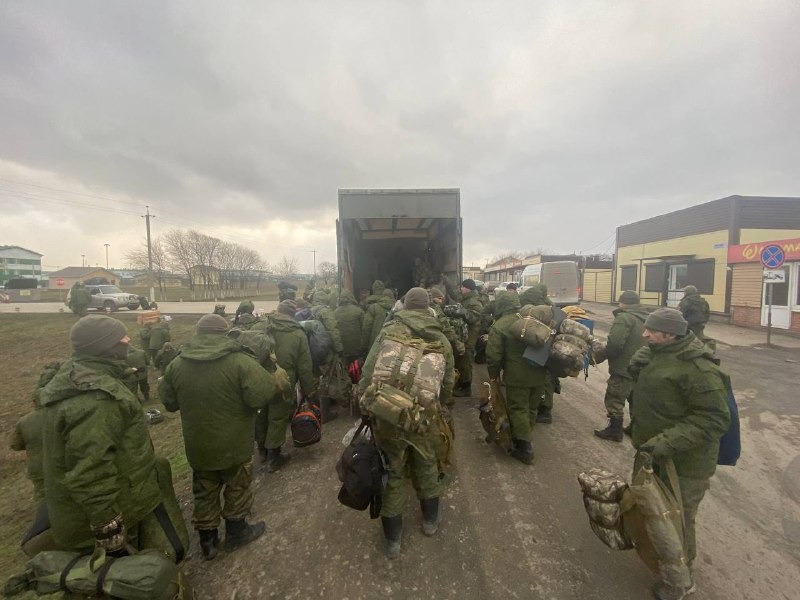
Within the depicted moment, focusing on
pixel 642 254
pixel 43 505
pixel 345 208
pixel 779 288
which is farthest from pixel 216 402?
pixel 642 254

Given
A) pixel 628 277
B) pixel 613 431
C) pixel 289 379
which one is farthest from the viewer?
pixel 628 277

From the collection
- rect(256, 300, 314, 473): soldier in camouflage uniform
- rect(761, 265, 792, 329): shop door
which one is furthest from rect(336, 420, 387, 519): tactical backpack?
rect(761, 265, 792, 329): shop door

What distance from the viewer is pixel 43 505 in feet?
6.66

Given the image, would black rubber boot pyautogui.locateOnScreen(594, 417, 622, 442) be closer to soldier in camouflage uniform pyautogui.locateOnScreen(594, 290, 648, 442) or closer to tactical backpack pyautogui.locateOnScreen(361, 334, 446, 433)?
soldier in camouflage uniform pyautogui.locateOnScreen(594, 290, 648, 442)

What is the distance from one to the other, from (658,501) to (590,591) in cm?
77

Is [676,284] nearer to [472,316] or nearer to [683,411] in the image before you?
[472,316]

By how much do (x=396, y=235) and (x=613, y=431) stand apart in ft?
21.9

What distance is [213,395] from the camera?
8.09ft

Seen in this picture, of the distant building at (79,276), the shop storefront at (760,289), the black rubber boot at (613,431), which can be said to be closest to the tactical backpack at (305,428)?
the black rubber boot at (613,431)

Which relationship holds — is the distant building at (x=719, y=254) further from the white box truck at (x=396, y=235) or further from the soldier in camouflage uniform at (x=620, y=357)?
the soldier in camouflage uniform at (x=620, y=357)

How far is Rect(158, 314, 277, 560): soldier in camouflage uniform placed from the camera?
97.2 inches

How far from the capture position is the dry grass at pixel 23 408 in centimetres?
311

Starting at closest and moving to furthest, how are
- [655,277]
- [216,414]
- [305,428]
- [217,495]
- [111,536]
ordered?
[111,536] → [216,414] → [217,495] → [305,428] → [655,277]

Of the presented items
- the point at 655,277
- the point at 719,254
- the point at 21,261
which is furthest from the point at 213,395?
the point at 21,261
